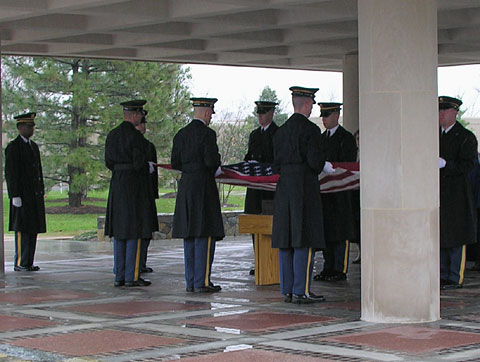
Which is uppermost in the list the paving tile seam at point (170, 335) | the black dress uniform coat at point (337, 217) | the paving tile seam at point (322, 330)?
the black dress uniform coat at point (337, 217)

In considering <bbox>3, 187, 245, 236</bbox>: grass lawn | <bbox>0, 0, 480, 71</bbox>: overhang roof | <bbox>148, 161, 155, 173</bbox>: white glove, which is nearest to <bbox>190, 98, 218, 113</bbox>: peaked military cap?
<bbox>148, 161, 155, 173</bbox>: white glove

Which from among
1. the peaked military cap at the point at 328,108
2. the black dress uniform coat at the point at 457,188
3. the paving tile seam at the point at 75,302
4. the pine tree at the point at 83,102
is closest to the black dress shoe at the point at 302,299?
the paving tile seam at the point at 75,302

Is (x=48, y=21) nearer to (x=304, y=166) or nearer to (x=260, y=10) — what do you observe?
(x=260, y=10)

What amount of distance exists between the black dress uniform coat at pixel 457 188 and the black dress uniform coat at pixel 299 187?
1918 mm

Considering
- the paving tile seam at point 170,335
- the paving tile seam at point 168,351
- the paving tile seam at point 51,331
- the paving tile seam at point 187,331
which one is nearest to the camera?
the paving tile seam at point 168,351

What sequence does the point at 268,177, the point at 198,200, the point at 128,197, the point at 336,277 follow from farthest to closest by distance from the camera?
the point at 336,277
the point at 128,197
the point at 268,177
the point at 198,200

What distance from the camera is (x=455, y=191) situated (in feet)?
36.8

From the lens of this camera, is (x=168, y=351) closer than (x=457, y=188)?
Yes

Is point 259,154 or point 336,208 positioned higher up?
point 259,154

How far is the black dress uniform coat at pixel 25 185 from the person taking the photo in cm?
1409

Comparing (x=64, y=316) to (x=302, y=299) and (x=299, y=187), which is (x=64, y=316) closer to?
(x=302, y=299)

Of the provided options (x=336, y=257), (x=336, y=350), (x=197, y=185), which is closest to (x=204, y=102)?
(x=197, y=185)

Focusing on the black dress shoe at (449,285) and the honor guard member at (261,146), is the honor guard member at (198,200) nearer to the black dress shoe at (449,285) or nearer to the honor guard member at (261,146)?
the honor guard member at (261,146)

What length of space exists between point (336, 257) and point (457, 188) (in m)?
1.80
